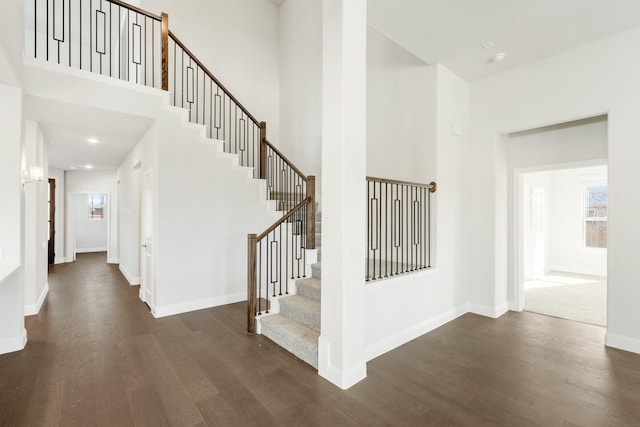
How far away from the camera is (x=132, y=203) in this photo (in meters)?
6.40

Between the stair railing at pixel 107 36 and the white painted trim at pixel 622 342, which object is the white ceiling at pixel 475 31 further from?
the white painted trim at pixel 622 342

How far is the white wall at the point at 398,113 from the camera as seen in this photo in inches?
162

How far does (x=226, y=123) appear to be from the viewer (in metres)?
6.57

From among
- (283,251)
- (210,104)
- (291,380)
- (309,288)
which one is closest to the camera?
(291,380)

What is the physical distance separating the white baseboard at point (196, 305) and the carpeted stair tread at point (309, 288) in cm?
157

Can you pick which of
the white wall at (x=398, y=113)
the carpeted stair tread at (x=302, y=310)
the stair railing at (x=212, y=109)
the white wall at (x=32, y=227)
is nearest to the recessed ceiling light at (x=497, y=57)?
the white wall at (x=398, y=113)

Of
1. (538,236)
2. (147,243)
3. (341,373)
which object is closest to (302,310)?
(341,373)

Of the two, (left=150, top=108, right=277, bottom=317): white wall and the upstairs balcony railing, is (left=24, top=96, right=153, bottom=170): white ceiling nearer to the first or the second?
(left=150, top=108, right=277, bottom=317): white wall

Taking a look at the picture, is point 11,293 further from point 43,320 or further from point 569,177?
point 569,177

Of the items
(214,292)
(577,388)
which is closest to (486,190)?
(577,388)

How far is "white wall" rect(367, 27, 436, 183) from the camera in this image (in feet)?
13.5

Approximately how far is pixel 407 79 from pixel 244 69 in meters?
4.06

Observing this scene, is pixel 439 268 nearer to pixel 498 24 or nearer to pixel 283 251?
pixel 283 251

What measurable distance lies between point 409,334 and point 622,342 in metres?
2.23
